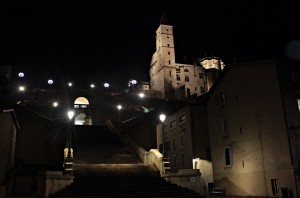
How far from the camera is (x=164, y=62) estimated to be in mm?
103812

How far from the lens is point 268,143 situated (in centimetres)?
2273

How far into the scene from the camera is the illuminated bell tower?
101 metres

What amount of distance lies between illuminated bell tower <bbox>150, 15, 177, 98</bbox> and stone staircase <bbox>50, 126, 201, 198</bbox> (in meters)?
73.3

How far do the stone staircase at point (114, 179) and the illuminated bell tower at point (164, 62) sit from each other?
73301 millimetres

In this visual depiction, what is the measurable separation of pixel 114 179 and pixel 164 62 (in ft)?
285

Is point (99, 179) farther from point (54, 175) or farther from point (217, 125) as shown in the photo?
point (217, 125)

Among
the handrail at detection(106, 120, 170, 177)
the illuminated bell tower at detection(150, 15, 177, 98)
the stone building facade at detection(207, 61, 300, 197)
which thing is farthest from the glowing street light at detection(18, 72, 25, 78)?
the stone building facade at detection(207, 61, 300, 197)

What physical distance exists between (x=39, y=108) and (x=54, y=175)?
43211 mm

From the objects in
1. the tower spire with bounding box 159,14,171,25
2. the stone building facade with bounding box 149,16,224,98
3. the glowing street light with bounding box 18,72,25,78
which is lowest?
the glowing street light with bounding box 18,72,25,78

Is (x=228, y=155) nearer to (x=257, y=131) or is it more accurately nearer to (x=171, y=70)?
(x=257, y=131)

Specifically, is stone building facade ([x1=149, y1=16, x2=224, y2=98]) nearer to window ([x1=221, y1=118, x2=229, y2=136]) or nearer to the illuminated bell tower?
the illuminated bell tower

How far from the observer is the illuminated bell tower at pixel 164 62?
101312 millimetres

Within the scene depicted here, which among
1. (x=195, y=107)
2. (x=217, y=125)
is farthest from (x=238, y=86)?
(x=195, y=107)

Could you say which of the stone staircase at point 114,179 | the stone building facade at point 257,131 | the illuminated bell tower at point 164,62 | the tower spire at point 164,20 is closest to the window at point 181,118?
the stone building facade at point 257,131
